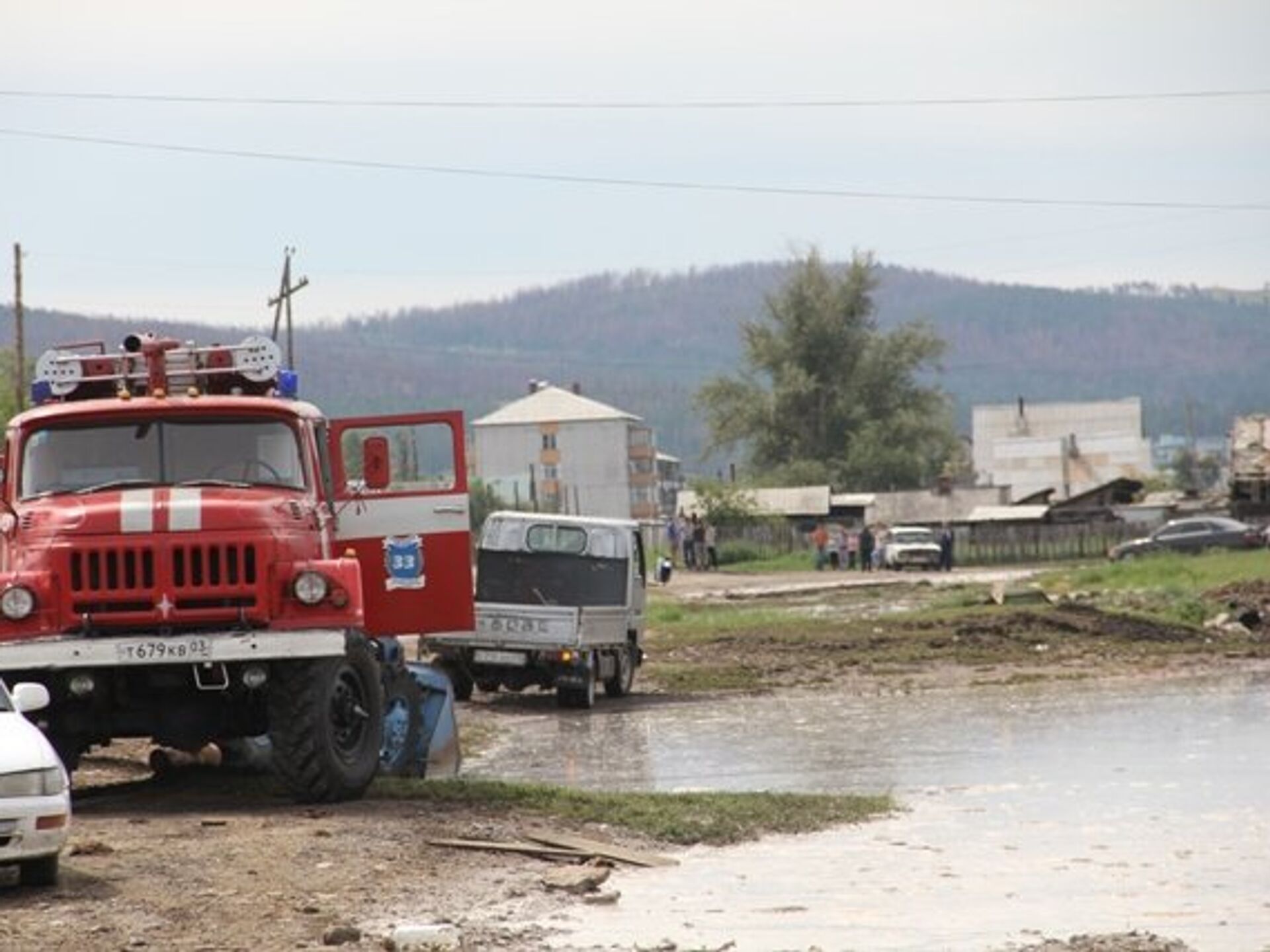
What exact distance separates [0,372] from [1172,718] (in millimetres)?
72301

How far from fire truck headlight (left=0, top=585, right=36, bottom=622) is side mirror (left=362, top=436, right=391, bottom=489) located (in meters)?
2.64

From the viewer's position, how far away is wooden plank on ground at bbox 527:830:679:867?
53.6 feet

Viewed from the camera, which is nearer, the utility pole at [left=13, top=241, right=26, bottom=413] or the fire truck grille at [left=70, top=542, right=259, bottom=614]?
the fire truck grille at [left=70, top=542, right=259, bottom=614]

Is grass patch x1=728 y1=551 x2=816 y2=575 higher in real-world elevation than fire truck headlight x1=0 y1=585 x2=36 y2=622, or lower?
lower

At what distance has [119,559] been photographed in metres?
18.6

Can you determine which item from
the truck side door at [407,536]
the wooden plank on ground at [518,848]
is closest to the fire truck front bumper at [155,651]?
the truck side door at [407,536]

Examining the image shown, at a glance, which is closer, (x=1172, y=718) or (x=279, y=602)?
(x=279, y=602)

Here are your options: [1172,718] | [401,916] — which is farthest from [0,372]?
[401,916]

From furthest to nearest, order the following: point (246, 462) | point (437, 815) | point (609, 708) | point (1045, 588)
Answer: point (1045, 588) < point (609, 708) < point (246, 462) < point (437, 815)

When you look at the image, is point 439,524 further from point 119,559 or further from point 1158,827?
point 1158,827

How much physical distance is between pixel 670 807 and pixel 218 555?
11.6ft

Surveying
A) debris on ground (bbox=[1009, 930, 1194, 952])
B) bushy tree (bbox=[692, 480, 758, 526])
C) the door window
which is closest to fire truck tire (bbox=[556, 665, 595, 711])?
the door window

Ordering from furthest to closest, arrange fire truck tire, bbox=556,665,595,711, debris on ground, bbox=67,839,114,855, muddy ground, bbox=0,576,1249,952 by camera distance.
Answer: fire truck tire, bbox=556,665,595,711, debris on ground, bbox=67,839,114,855, muddy ground, bbox=0,576,1249,952

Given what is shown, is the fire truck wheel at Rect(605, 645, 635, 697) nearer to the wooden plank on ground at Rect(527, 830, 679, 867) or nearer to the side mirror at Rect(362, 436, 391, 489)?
the side mirror at Rect(362, 436, 391, 489)
